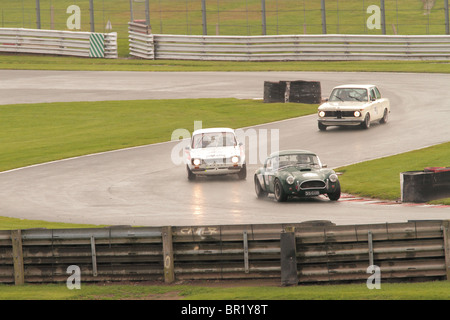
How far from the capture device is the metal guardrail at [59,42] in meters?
53.4

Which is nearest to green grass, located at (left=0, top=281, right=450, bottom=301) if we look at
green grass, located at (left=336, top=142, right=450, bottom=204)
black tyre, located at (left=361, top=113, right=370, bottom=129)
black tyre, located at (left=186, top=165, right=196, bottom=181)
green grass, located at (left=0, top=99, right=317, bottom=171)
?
green grass, located at (left=336, top=142, right=450, bottom=204)

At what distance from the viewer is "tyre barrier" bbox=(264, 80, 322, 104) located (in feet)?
120

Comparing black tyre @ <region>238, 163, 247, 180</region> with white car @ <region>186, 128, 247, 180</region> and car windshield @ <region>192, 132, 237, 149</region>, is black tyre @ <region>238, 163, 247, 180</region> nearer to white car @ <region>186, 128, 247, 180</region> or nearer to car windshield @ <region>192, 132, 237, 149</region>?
white car @ <region>186, 128, 247, 180</region>

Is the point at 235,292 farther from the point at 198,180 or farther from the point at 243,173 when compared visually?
the point at 198,180

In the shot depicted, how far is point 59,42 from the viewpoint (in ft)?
177

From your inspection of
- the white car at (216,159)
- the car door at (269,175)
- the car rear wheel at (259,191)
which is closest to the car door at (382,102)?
the white car at (216,159)

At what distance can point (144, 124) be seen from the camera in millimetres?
34594

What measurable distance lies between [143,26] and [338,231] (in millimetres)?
41110

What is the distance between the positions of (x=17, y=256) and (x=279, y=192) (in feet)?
30.0

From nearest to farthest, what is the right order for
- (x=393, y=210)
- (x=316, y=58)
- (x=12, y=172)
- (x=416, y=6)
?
(x=393, y=210), (x=12, y=172), (x=316, y=58), (x=416, y=6)

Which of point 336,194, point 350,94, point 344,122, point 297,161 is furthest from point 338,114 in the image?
point 336,194

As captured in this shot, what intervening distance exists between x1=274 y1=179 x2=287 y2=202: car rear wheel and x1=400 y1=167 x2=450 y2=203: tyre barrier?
2851mm

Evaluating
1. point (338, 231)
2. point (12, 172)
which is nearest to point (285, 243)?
point (338, 231)

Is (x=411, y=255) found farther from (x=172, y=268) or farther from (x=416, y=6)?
(x=416, y=6)
